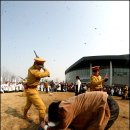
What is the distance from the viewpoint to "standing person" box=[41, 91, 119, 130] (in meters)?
5.88

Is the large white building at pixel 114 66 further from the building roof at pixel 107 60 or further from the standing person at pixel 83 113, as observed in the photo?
the standing person at pixel 83 113

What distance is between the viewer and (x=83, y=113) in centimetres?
620

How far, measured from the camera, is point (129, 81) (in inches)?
1992

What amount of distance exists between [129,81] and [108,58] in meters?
5.53

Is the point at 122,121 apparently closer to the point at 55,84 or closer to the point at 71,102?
the point at 71,102

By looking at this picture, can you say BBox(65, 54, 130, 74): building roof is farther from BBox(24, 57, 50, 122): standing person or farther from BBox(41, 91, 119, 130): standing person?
BBox(41, 91, 119, 130): standing person

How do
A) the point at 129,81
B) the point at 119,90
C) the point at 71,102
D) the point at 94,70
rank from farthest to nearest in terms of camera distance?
the point at 129,81
the point at 119,90
the point at 94,70
the point at 71,102

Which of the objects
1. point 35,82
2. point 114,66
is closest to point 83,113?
point 35,82

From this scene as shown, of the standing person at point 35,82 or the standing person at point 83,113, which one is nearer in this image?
the standing person at point 83,113

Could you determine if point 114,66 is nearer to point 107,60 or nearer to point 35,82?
point 107,60

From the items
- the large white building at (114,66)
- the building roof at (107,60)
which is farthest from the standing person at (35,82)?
the large white building at (114,66)

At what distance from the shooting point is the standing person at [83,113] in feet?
19.3

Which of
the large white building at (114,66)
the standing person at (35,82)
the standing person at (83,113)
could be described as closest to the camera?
the standing person at (83,113)

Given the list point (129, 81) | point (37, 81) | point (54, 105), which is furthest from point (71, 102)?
point (129, 81)
